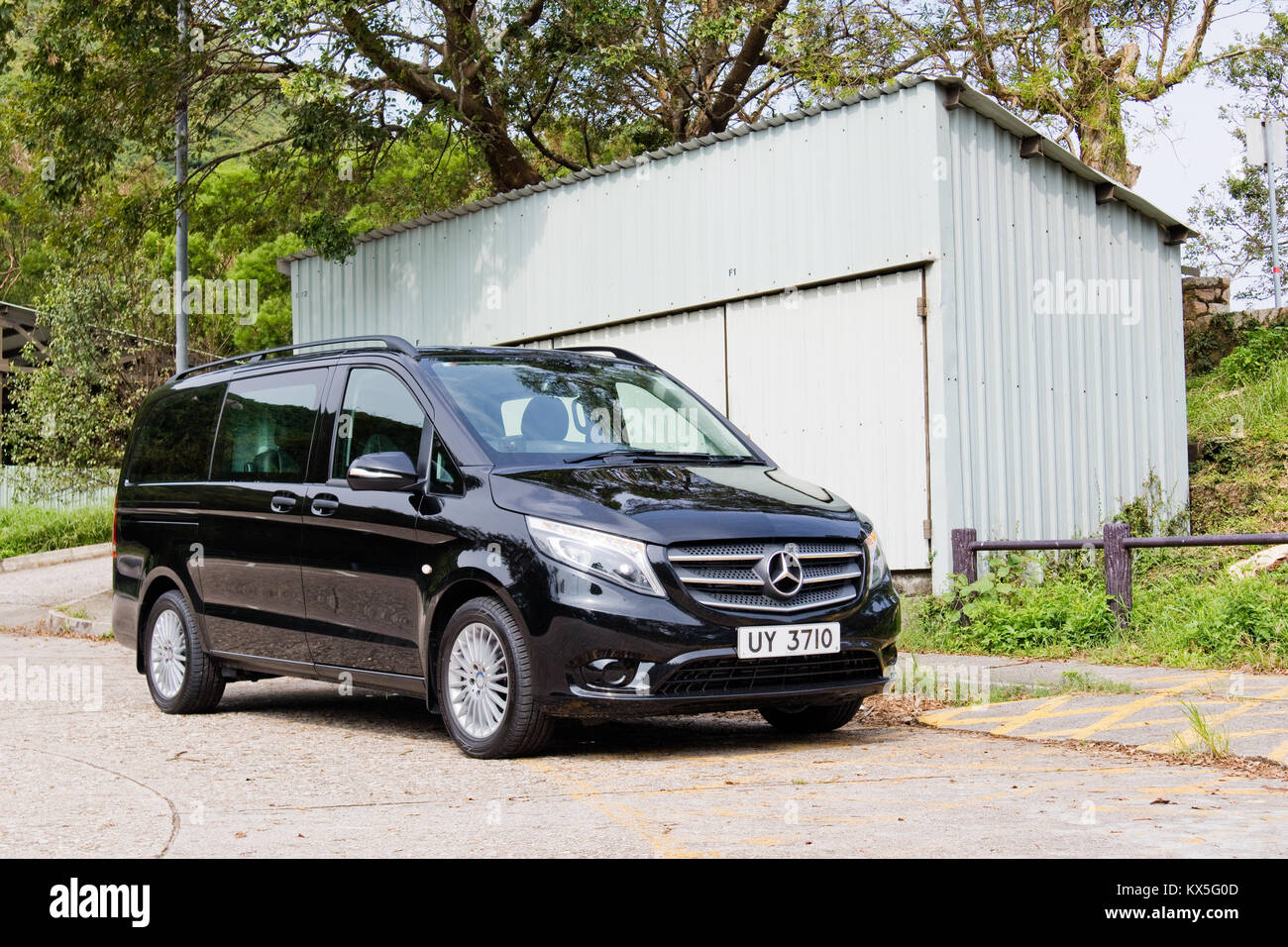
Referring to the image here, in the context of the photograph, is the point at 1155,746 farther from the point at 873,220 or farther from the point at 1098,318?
the point at 1098,318

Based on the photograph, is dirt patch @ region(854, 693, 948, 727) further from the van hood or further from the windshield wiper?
the windshield wiper

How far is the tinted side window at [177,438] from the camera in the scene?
29.6 ft

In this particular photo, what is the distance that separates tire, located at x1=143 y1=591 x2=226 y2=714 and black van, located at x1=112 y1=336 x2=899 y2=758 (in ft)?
0.06

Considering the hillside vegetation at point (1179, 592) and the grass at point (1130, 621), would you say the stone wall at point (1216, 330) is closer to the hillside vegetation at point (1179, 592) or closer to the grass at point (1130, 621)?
the hillside vegetation at point (1179, 592)

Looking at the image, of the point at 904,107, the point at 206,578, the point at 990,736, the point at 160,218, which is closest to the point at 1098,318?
the point at 904,107

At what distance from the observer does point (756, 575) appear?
653 centimetres

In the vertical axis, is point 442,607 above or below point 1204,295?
below

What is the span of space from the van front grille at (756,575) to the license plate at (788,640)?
0.28 ft

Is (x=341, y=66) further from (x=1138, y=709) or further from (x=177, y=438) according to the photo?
(x=1138, y=709)

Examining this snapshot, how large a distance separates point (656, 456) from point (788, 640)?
1.35 meters

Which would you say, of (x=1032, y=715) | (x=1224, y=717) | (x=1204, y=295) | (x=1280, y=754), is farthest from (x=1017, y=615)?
(x=1204, y=295)

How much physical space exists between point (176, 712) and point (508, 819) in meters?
4.25

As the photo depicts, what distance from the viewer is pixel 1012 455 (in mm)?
12328

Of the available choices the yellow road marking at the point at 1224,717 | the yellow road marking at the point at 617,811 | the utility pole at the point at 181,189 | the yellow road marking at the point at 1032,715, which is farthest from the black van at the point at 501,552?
the utility pole at the point at 181,189
